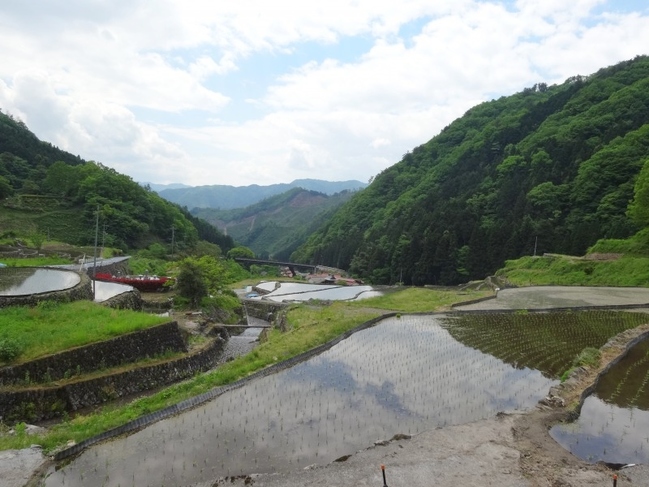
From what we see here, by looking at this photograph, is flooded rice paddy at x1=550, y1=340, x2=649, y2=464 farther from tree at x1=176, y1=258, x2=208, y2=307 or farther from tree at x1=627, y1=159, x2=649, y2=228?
tree at x1=627, y1=159, x2=649, y2=228

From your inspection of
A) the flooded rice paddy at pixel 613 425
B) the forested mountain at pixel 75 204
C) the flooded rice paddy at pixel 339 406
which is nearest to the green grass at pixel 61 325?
the flooded rice paddy at pixel 339 406

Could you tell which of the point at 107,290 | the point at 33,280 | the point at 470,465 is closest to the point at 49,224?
the point at 107,290

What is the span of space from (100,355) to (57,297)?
4.68 metres

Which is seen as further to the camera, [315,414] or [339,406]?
[339,406]

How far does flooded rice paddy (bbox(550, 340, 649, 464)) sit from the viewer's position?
9.88 m

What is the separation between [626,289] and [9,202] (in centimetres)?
6888

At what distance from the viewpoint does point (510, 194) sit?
6812cm

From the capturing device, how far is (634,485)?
838cm

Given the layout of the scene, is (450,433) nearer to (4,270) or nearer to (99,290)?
(99,290)

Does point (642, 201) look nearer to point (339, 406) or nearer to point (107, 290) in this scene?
point (339, 406)

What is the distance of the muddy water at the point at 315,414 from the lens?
9432 millimetres

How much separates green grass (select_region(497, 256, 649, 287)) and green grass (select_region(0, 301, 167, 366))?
32368 millimetres

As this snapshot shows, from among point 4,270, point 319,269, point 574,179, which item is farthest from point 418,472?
point 319,269

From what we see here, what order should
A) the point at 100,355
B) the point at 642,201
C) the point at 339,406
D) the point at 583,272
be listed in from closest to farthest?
the point at 339,406 < the point at 100,355 < the point at 583,272 < the point at 642,201
